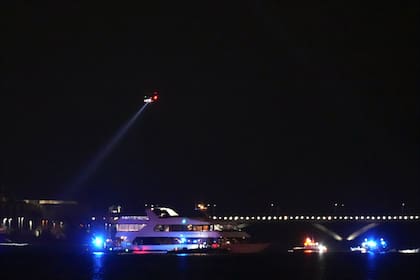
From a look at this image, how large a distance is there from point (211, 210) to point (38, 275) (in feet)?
296

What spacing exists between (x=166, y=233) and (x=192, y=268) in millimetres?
31289

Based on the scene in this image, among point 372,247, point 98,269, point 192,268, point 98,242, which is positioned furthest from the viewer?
point 372,247

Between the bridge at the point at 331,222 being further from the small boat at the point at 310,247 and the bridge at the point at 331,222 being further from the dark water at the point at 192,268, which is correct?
the dark water at the point at 192,268

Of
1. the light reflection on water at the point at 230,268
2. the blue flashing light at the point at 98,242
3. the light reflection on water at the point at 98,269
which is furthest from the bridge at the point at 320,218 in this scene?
the light reflection on water at the point at 98,269

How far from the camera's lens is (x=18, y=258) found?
A: 13850 centimetres

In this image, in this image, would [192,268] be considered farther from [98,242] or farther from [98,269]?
[98,242]

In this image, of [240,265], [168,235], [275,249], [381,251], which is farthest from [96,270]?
[381,251]

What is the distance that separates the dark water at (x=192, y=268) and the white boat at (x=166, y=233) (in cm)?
291

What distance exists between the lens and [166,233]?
14088 cm

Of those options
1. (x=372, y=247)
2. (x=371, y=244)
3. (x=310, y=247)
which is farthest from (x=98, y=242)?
(x=371, y=244)

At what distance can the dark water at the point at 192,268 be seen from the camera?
9938 cm

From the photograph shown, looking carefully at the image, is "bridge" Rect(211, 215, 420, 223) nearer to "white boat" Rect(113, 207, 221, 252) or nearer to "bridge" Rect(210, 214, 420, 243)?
"bridge" Rect(210, 214, 420, 243)

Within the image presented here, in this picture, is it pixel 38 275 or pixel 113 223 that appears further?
pixel 113 223

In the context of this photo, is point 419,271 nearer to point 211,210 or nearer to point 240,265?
point 240,265
